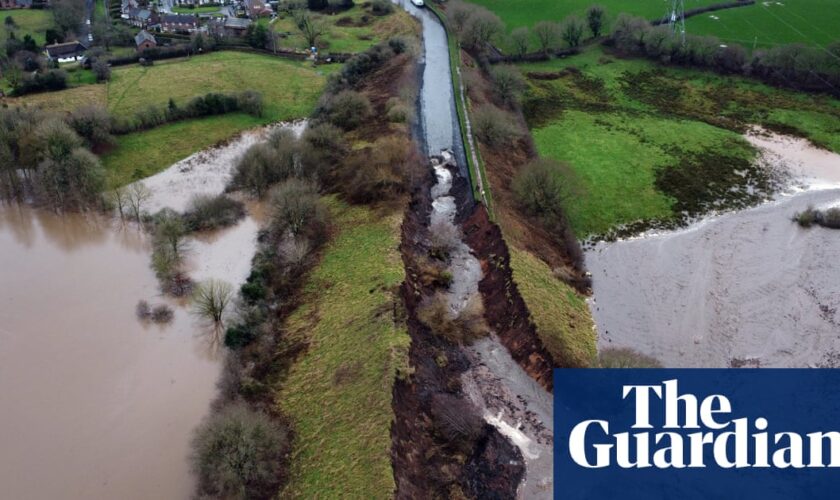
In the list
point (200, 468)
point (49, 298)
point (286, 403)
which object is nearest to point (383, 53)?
point (49, 298)

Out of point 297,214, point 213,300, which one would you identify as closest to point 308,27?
point 297,214

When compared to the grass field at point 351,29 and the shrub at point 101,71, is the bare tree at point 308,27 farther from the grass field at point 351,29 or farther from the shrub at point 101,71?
the shrub at point 101,71

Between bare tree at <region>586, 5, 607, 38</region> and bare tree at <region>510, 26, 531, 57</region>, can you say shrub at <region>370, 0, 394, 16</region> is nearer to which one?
bare tree at <region>510, 26, 531, 57</region>

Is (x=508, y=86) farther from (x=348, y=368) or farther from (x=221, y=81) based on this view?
(x=348, y=368)

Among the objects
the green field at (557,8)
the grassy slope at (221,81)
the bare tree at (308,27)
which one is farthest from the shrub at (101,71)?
the green field at (557,8)

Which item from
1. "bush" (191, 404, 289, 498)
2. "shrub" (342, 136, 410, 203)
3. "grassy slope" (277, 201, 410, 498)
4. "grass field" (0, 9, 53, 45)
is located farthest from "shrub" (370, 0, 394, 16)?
"bush" (191, 404, 289, 498)
